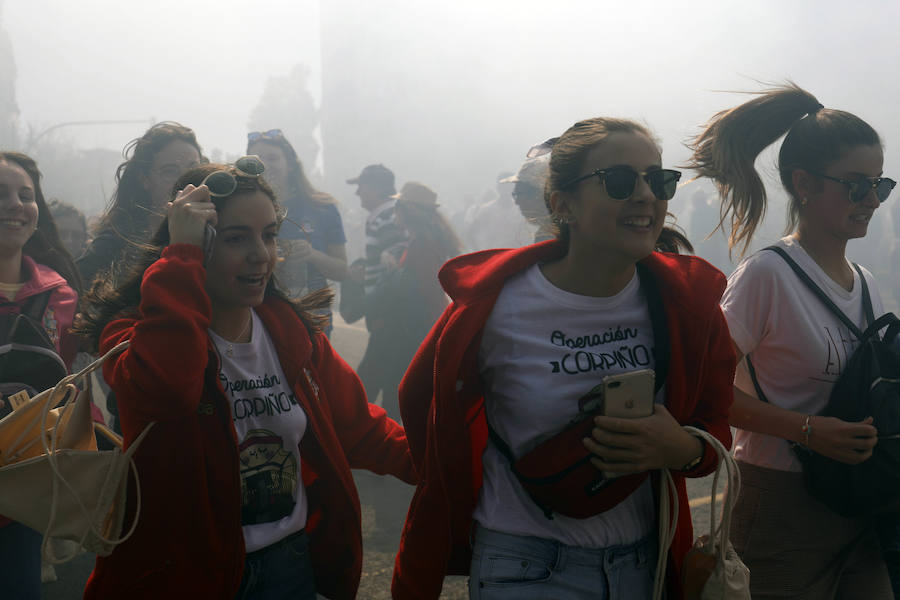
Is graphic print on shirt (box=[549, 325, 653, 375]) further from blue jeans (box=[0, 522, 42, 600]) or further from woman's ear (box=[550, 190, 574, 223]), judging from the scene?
blue jeans (box=[0, 522, 42, 600])

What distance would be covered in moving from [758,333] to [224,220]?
1896 millimetres

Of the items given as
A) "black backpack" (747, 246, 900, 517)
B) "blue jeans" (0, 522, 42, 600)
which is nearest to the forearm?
"black backpack" (747, 246, 900, 517)

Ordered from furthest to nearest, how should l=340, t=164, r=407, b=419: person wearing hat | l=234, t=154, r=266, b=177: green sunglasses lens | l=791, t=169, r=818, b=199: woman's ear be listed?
l=340, t=164, r=407, b=419: person wearing hat
l=791, t=169, r=818, b=199: woman's ear
l=234, t=154, r=266, b=177: green sunglasses lens

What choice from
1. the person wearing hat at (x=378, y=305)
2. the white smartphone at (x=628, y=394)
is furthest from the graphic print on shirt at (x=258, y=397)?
the person wearing hat at (x=378, y=305)

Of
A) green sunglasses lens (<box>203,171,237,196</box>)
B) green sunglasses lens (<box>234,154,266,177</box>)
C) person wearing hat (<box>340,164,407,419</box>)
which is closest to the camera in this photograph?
green sunglasses lens (<box>203,171,237,196</box>)

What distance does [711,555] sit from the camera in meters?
1.81

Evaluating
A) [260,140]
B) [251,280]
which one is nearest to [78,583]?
[251,280]

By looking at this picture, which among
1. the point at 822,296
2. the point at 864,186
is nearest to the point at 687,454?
the point at 822,296

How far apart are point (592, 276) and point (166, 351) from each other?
1.19 m

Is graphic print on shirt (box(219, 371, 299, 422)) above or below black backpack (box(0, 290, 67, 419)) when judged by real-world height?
above

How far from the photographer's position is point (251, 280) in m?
2.09

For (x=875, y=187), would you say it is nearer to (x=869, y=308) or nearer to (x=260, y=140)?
(x=869, y=308)

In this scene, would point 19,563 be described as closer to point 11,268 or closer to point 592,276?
point 11,268

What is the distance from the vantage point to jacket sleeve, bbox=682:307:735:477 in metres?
2.00
